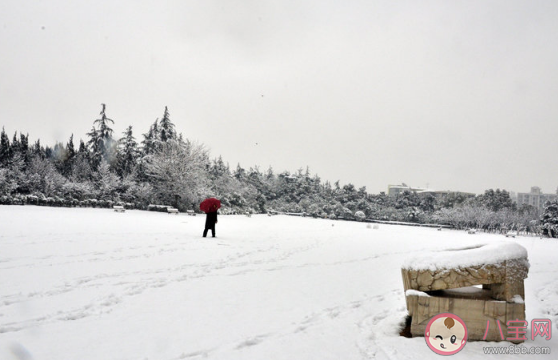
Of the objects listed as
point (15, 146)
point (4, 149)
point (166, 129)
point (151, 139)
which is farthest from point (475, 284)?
Answer: point (15, 146)

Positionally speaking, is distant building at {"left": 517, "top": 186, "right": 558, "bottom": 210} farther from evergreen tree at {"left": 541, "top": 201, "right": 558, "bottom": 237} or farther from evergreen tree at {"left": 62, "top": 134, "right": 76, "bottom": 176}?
evergreen tree at {"left": 62, "top": 134, "right": 76, "bottom": 176}

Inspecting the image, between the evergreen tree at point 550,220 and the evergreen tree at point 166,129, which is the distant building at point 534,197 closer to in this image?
the evergreen tree at point 550,220

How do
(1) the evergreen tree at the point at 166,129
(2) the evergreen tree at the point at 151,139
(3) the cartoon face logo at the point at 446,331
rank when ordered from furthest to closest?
(2) the evergreen tree at the point at 151,139 → (1) the evergreen tree at the point at 166,129 → (3) the cartoon face logo at the point at 446,331

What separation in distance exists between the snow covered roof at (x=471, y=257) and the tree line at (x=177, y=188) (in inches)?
1139

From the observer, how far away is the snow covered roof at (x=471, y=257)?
348 cm

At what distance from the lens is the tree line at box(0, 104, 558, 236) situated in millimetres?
30109

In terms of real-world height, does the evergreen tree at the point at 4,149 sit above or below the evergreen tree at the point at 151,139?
below

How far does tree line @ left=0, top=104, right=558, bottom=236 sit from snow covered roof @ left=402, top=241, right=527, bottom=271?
28926 mm

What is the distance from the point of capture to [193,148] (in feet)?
108

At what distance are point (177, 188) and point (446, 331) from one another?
1162 inches

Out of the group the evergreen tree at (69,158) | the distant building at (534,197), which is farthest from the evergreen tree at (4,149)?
the distant building at (534,197)

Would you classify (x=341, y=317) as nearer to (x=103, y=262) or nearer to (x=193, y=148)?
(x=103, y=262)

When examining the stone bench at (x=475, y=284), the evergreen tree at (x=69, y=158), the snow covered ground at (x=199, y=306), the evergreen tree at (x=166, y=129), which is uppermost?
the evergreen tree at (x=166, y=129)

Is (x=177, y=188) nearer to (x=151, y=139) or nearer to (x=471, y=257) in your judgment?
(x=151, y=139)
